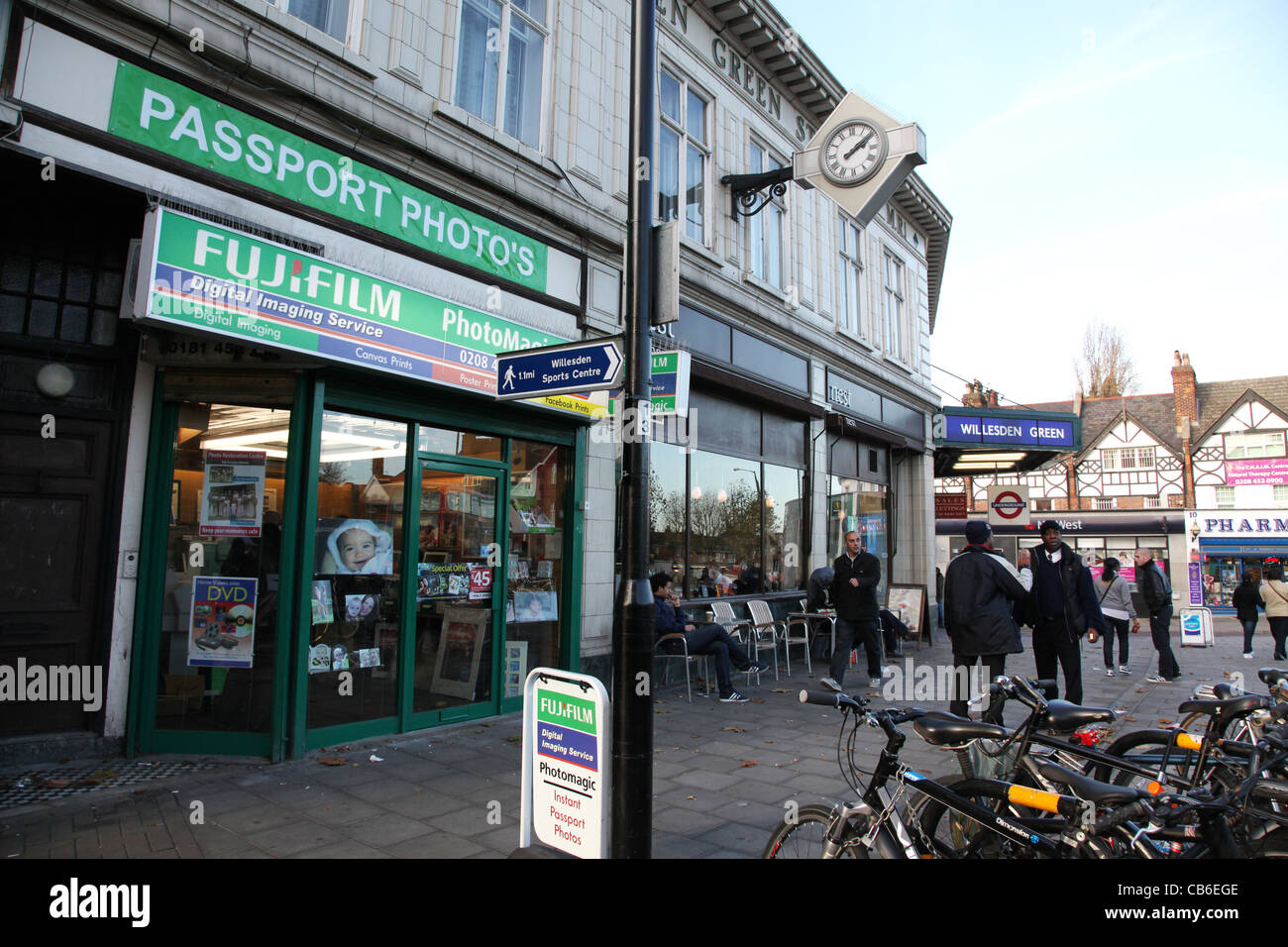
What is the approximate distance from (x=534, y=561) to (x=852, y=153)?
21.0 ft

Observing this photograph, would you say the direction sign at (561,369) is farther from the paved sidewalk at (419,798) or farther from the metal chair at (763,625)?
the metal chair at (763,625)

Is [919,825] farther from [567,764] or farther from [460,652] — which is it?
[460,652]

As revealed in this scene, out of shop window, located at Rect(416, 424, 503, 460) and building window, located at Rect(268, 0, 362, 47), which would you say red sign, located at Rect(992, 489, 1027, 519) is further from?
building window, located at Rect(268, 0, 362, 47)

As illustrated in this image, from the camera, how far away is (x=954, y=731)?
10.4ft

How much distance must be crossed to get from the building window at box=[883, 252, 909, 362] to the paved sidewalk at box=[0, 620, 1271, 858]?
37.0ft

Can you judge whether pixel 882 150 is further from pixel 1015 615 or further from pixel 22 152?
pixel 22 152

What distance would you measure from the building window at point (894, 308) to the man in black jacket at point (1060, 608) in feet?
33.6

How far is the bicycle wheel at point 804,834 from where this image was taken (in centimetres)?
307

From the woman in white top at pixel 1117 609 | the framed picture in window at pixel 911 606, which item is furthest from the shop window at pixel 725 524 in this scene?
the woman in white top at pixel 1117 609

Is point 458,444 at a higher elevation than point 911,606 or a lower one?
higher

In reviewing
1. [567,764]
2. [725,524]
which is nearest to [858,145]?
[725,524]

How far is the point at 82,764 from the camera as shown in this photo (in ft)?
18.1
